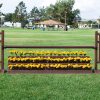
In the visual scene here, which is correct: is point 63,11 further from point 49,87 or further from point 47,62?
point 49,87

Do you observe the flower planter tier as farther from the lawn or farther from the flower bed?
the lawn

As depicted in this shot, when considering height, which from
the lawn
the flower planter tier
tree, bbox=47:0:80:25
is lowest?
the lawn

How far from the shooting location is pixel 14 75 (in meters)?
15.3

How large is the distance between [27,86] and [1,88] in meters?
0.81

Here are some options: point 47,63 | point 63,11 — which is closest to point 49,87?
point 47,63

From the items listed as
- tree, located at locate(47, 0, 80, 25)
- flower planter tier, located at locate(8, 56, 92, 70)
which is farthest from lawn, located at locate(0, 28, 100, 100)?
tree, located at locate(47, 0, 80, 25)

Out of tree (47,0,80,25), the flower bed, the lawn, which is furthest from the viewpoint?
tree (47,0,80,25)

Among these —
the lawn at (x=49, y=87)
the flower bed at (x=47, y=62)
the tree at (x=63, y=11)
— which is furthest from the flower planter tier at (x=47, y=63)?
the tree at (x=63, y=11)

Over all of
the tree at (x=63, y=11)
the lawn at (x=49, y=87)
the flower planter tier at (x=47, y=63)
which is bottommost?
the lawn at (x=49, y=87)

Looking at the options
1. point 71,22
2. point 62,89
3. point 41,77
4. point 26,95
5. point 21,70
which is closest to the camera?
point 26,95

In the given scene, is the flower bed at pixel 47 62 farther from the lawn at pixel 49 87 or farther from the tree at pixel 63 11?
the tree at pixel 63 11

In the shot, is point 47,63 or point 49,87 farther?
point 47,63

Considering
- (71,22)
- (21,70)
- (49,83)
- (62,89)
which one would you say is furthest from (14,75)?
(71,22)

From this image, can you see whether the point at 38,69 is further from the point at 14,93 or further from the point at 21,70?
the point at 14,93
